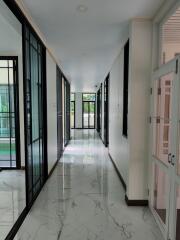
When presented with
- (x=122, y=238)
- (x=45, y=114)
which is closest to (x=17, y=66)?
(x=45, y=114)

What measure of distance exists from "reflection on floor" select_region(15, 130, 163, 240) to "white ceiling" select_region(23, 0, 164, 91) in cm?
291

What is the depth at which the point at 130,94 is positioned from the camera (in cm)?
311

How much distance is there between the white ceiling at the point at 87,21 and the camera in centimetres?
252

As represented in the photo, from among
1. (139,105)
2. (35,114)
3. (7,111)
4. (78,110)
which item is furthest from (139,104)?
(78,110)

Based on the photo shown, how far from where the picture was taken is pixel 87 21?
2.97 meters

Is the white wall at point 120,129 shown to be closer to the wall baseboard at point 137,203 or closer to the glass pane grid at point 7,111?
the wall baseboard at point 137,203

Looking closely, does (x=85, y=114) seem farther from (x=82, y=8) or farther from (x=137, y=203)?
(x=82, y=8)

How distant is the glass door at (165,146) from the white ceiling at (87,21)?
92cm

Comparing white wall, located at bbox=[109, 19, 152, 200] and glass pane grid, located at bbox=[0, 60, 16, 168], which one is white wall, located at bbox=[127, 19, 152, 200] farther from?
glass pane grid, located at bbox=[0, 60, 16, 168]

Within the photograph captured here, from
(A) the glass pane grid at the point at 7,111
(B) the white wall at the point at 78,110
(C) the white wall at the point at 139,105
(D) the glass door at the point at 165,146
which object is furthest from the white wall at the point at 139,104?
(B) the white wall at the point at 78,110

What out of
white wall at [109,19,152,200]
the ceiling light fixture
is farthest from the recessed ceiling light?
white wall at [109,19,152,200]

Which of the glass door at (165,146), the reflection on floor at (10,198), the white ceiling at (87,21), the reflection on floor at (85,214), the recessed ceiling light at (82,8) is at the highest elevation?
the white ceiling at (87,21)

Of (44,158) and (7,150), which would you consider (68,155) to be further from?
(44,158)

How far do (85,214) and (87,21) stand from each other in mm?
2917
